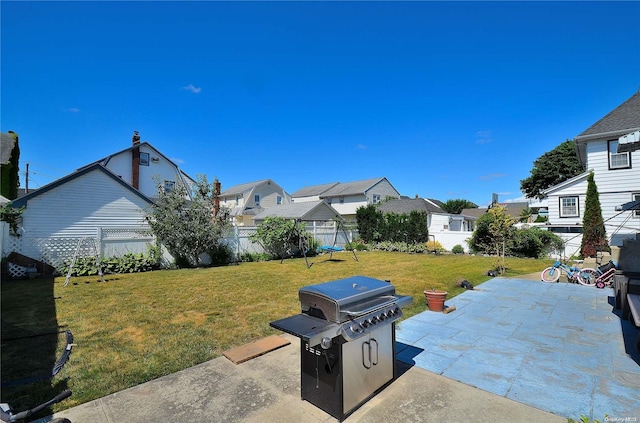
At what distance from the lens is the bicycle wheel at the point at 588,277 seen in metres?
8.32

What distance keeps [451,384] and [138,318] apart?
5.41 meters

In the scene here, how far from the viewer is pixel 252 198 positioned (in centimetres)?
3291

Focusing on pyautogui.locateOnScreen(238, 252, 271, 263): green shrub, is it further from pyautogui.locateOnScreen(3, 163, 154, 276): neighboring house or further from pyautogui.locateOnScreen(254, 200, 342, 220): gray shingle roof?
pyautogui.locateOnScreen(254, 200, 342, 220): gray shingle roof

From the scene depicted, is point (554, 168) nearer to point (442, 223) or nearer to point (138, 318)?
point (442, 223)

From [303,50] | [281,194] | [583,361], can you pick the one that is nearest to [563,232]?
[583,361]

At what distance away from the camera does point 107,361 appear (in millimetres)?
3607

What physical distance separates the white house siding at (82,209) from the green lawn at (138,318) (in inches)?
147

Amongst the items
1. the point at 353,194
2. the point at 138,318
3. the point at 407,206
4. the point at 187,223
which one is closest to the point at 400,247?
the point at 407,206

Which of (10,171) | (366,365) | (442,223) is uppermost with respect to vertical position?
(10,171)

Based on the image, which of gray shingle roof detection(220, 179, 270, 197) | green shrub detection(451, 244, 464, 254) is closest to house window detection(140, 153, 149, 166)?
gray shingle roof detection(220, 179, 270, 197)

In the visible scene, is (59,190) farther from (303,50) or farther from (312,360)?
(312,360)

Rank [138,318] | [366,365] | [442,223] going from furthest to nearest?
[442,223]
[138,318]
[366,365]

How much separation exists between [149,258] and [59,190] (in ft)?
18.5

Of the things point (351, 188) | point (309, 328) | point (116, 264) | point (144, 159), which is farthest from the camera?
point (351, 188)
